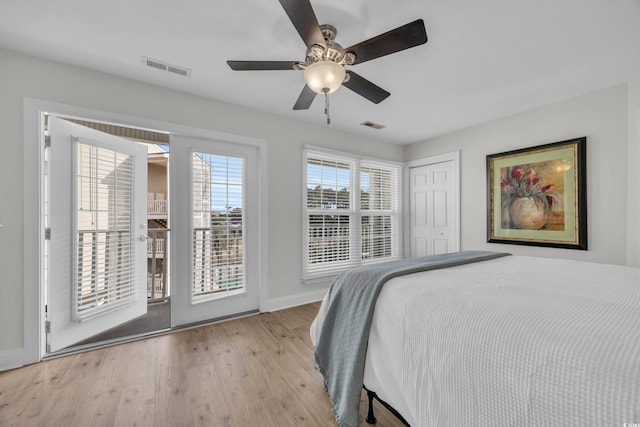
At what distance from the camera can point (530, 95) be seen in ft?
8.83

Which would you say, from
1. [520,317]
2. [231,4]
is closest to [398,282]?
[520,317]

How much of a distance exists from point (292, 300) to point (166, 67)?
108 inches

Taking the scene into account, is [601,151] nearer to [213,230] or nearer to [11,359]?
[213,230]

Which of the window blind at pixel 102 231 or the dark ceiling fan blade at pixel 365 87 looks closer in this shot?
the dark ceiling fan blade at pixel 365 87

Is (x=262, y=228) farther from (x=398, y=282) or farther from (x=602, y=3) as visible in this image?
(x=602, y=3)

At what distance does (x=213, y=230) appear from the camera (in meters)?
2.83

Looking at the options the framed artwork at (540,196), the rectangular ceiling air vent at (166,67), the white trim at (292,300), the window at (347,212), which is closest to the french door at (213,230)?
the white trim at (292,300)

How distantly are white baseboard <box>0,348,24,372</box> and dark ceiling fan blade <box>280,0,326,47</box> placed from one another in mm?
3024

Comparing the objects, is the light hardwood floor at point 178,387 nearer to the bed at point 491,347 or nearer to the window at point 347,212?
the bed at point 491,347

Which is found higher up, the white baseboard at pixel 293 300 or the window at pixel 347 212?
the window at pixel 347 212

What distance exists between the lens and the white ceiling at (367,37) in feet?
5.20

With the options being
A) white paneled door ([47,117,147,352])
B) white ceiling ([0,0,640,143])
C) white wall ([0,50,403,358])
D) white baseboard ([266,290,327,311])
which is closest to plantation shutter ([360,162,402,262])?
white wall ([0,50,403,358])

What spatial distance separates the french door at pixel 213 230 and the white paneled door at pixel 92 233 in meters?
0.39

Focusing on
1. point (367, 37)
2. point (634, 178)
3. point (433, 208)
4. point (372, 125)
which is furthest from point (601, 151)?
point (367, 37)
